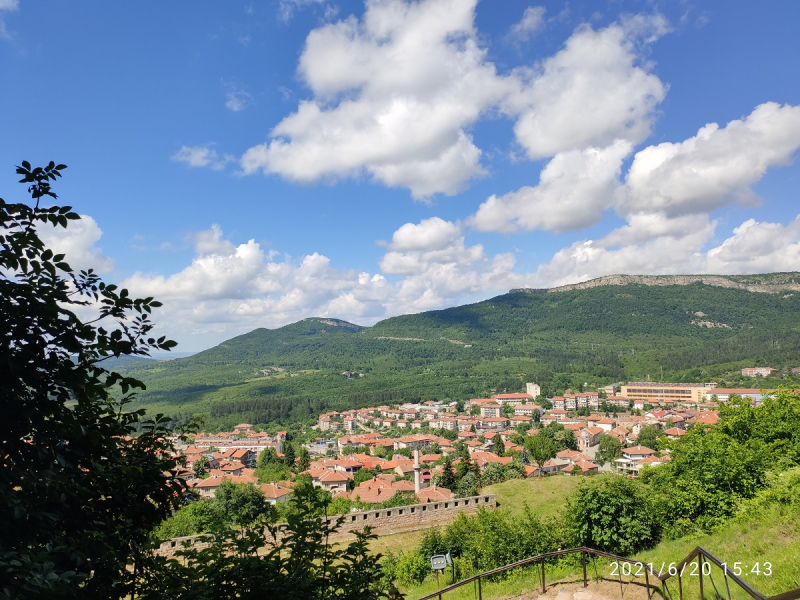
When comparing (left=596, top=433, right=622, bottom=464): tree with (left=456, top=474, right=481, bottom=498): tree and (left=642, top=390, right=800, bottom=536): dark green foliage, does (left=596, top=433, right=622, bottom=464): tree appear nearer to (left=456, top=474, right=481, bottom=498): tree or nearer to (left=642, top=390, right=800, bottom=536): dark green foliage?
(left=456, top=474, right=481, bottom=498): tree

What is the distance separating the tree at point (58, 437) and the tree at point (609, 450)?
191 ft

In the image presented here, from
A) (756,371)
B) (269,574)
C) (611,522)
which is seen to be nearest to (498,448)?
(611,522)

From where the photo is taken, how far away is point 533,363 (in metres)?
154

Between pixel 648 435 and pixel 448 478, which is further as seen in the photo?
pixel 648 435

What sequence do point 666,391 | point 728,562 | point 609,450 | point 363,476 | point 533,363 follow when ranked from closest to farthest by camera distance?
point 728,562, point 363,476, point 609,450, point 666,391, point 533,363

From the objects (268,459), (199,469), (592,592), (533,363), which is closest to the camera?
(592,592)

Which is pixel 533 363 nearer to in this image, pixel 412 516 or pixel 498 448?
pixel 498 448

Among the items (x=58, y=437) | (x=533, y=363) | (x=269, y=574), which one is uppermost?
(x=58, y=437)

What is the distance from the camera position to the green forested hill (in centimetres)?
11600

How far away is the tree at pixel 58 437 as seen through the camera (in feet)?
7.11

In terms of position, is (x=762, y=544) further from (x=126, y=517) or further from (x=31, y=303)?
(x=31, y=303)

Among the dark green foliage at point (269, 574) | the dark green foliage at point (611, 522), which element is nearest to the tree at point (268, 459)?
the dark green foliage at point (611, 522)

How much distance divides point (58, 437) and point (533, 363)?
6342 inches

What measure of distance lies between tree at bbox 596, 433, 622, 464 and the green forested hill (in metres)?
49.9
